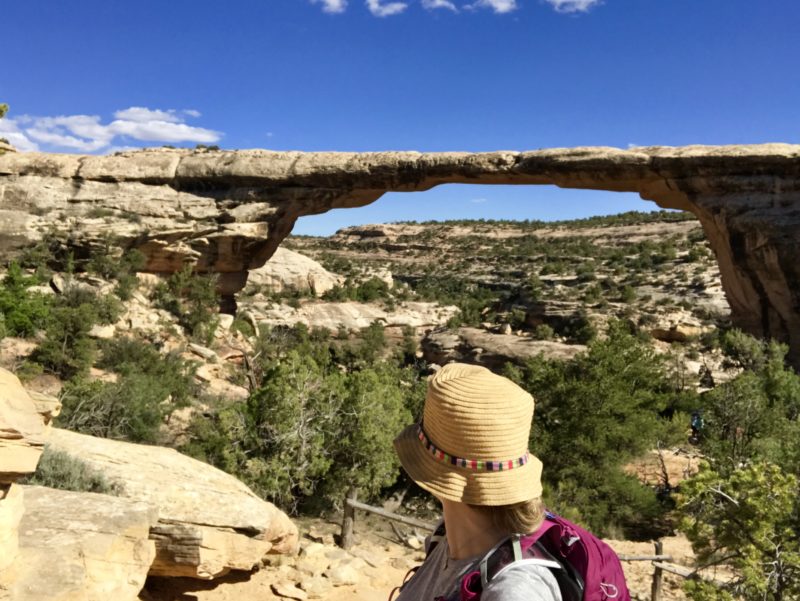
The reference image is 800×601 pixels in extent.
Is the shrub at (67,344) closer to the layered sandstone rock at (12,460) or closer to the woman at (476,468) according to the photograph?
the layered sandstone rock at (12,460)

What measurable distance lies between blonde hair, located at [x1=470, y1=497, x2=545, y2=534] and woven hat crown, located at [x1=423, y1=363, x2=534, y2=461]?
95mm

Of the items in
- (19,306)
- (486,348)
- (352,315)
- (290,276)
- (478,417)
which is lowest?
(486,348)

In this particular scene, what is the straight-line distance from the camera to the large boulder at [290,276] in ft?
84.7

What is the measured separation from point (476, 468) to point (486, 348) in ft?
61.7

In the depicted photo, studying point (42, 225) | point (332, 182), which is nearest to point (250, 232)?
point (332, 182)

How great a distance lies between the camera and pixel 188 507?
3.95 metres

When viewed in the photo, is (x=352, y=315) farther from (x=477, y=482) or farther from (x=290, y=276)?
(x=477, y=482)

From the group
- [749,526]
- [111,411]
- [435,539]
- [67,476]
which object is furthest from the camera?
[111,411]

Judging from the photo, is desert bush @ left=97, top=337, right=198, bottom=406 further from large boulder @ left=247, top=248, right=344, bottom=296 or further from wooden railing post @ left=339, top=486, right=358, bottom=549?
large boulder @ left=247, top=248, right=344, bottom=296

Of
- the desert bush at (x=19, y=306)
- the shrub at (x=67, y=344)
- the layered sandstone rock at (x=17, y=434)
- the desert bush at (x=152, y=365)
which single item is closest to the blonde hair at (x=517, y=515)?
the layered sandstone rock at (x=17, y=434)

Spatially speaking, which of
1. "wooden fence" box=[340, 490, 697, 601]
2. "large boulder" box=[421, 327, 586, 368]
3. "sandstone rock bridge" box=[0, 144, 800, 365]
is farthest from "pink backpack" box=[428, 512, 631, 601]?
"large boulder" box=[421, 327, 586, 368]

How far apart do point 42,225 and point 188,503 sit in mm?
12590

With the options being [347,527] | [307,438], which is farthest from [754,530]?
[307,438]

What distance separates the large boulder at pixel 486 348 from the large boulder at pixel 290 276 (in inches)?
270
